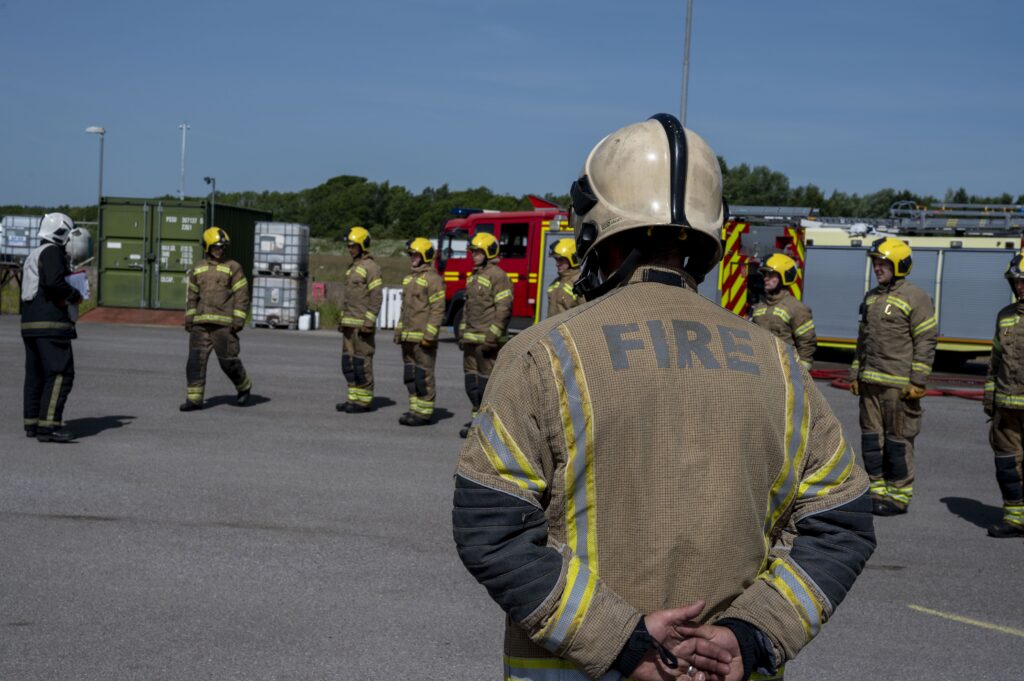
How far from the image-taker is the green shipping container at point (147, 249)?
25547 millimetres

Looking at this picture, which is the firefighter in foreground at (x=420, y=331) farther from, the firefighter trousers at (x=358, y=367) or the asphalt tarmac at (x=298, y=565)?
the firefighter trousers at (x=358, y=367)

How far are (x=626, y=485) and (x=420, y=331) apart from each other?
10.1m

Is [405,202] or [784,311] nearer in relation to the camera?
[784,311]

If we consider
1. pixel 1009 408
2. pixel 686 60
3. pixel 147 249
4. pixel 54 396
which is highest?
pixel 686 60

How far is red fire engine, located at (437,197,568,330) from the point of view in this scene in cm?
2062

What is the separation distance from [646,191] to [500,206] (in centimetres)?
6907

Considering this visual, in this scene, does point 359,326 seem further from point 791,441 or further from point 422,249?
point 791,441

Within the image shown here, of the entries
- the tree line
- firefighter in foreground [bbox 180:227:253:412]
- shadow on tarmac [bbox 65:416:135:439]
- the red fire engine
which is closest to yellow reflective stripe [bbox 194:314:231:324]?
firefighter in foreground [bbox 180:227:253:412]

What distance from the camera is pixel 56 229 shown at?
9422mm

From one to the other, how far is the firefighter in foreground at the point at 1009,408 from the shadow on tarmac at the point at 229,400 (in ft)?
26.7

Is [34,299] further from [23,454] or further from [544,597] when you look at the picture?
[544,597]

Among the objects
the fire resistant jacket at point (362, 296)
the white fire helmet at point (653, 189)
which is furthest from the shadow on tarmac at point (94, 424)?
the white fire helmet at point (653, 189)

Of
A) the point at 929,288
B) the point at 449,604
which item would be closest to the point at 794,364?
the point at 449,604

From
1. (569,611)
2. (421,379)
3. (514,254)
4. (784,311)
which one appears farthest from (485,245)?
(569,611)
